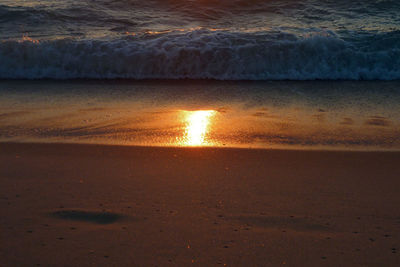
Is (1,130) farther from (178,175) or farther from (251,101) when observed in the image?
(251,101)

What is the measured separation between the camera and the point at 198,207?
230 cm

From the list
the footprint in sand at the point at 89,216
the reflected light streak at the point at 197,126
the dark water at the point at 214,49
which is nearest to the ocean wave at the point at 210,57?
the dark water at the point at 214,49

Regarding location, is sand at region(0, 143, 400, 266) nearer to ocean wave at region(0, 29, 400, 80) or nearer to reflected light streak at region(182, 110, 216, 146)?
reflected light streak at region(182, 110, 216, 146)

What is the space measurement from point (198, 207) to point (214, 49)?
18.6 ft

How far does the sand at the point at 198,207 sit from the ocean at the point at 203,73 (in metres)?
0.44

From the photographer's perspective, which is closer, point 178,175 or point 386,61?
point 178,175

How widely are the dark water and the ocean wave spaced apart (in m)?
0.02

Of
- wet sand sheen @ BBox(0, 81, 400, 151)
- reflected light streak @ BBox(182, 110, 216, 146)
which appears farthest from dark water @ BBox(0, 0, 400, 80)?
reflected light streak @ BBox(182, 110, 216, 146)

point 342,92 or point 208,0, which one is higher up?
point 208,0

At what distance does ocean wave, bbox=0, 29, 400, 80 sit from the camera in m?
7.16

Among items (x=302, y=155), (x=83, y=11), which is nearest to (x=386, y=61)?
(x=302, y=155)

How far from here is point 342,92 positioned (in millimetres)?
5906

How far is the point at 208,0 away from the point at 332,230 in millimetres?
10537

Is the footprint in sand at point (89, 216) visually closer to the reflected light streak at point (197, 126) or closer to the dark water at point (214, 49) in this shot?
the reflected light streak at point (197, 126)
